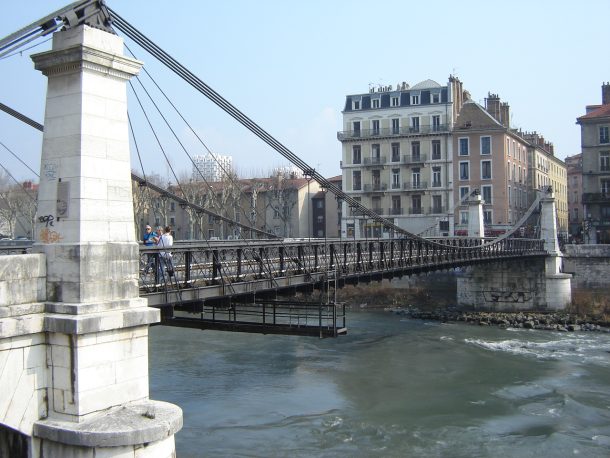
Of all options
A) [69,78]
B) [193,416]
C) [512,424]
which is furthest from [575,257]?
[69,78]

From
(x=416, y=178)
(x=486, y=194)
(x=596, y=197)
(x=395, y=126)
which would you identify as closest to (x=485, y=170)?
(x=486, y=194)

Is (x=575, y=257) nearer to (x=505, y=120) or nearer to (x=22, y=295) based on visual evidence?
(x=505, y=120)

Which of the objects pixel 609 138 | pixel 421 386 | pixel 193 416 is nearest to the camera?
pixel 193 416

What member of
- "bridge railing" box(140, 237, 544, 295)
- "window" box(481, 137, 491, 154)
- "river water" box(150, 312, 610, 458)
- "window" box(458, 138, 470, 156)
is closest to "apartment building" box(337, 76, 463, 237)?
"window" box(458, 138, 470, 156)

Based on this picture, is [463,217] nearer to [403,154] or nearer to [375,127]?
[403,154]

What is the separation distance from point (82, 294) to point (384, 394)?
13.7m

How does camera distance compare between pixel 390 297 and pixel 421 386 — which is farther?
pixel 390 297

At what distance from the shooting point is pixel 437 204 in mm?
55969

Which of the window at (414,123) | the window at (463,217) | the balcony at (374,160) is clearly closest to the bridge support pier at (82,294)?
the window at (463,217)

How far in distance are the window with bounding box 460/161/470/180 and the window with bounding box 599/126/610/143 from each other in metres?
10.7

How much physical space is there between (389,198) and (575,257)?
57.5 feet

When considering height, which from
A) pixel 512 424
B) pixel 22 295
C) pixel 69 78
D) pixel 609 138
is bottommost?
pixel 512 424

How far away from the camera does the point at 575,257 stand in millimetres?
44438

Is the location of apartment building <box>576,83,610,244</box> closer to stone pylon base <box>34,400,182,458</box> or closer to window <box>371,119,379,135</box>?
window <box>371,119,379,135</box>
